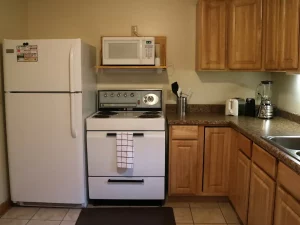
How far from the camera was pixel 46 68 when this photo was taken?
273 cm

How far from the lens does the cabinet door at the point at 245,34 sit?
2912 millimetres

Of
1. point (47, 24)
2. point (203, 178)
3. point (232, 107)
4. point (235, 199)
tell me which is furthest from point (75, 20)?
point (235, 199)

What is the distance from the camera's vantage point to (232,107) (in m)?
3.17

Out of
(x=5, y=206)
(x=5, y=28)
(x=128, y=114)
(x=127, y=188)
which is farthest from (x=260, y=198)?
(x=5, y=28)

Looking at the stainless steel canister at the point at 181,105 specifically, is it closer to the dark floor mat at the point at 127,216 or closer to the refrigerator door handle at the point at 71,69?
the dark floor mat at the point at 127,216

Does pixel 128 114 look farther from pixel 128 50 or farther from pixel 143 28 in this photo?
pixel 143 28

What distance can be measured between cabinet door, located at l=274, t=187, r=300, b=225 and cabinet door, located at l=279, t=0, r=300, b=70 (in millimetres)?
1018

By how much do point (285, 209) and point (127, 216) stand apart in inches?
60.7

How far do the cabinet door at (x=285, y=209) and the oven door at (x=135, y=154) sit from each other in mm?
1280

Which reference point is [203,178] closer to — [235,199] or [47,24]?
[235,199]

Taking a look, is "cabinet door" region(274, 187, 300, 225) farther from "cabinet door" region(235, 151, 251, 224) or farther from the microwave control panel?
the microwave control panel

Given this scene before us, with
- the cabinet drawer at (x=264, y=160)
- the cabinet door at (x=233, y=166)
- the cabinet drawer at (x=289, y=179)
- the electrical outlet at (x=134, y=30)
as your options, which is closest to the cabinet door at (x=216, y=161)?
the cabinet door at (x=233, y=166)

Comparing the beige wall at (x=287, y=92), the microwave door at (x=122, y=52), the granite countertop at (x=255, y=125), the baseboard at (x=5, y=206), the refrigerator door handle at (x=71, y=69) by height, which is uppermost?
the microwave door at (x=122, y=52)

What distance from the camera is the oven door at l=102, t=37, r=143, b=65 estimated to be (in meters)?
3.09
